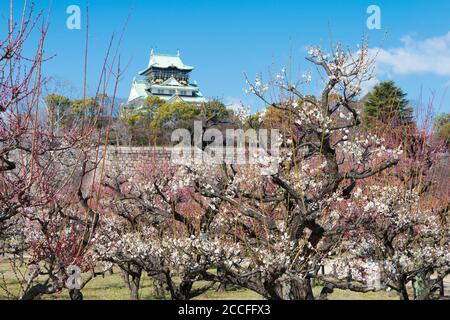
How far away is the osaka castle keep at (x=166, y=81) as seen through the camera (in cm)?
5569

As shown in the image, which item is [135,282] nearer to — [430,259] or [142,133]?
[430,259]

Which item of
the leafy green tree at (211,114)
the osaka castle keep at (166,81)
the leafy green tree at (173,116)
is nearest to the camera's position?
the leafy green tree at (211,114)

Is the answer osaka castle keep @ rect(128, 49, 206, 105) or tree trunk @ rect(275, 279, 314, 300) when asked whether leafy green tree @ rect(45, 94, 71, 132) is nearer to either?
tree trunk @ rect(275, 279, 314, 300)

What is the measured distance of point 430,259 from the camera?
8391mm

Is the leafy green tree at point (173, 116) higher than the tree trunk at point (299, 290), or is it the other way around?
the leafy green tree at point (173, 116)

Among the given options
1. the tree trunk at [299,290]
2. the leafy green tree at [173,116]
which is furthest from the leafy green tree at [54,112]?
the leafy green tree at [173,116]

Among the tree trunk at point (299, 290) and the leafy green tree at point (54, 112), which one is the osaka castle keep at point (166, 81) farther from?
the tree trunk at point (299, 290)

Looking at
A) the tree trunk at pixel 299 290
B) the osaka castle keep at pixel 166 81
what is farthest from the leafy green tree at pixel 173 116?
the tree trunk at pixel 299 290

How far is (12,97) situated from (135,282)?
8.19m

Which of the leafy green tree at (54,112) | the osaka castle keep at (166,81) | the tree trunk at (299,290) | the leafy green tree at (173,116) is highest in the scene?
the osaka castle keep at (166,81)

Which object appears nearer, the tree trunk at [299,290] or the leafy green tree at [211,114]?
the tree trunk at [299,290]

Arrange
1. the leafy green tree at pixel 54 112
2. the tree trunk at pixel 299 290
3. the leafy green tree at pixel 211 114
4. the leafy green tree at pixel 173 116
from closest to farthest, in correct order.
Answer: the leafy green tree at pixel 54 112
the tree trunk at pixel 299 290
the leafy green tree at pixel 211 114
the leafy green tree at pixel 173 116

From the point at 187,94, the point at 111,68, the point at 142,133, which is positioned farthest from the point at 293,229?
the point at 187,94
